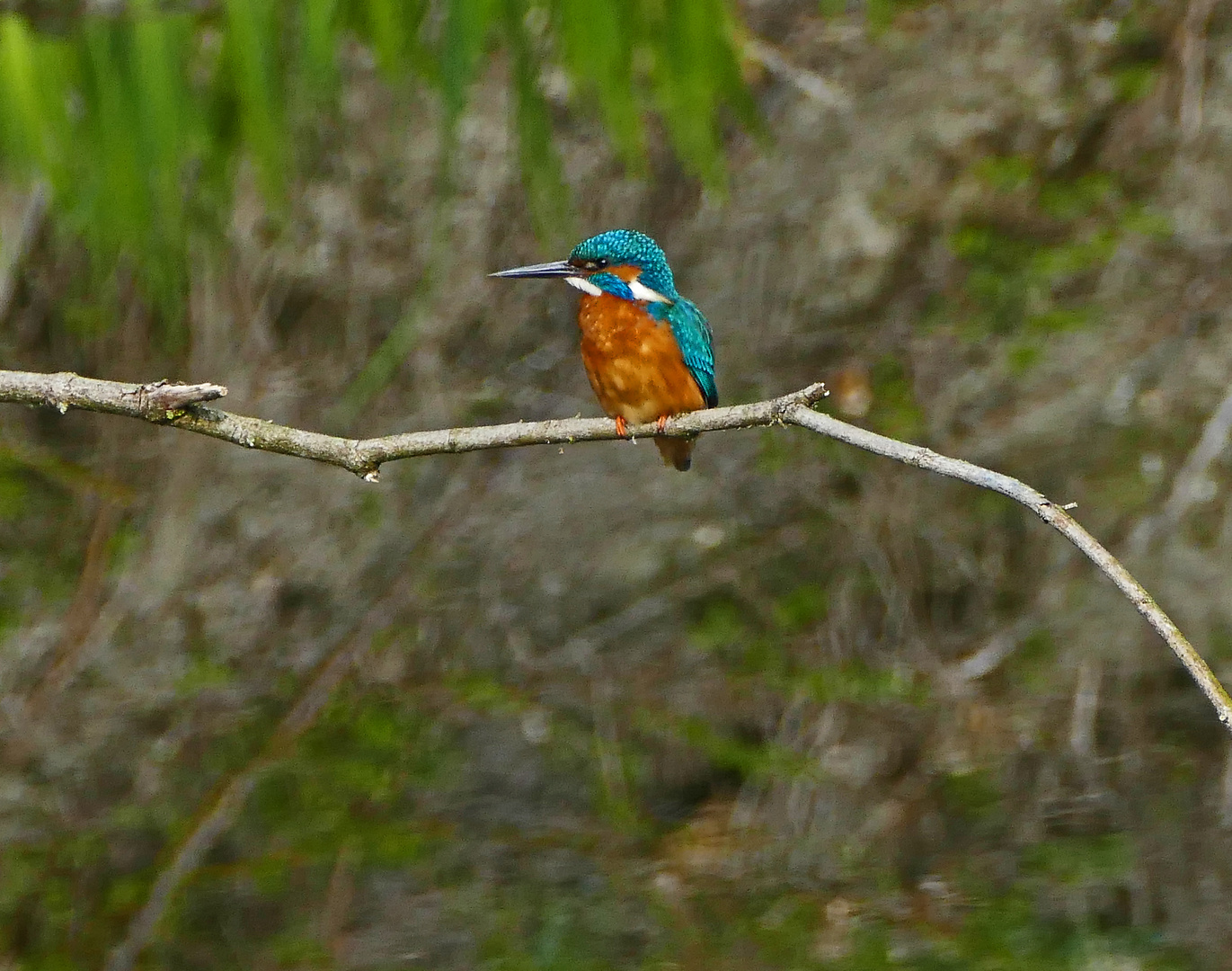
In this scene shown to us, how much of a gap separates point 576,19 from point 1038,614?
3.18 m

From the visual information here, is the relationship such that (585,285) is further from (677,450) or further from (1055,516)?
(1055,516)

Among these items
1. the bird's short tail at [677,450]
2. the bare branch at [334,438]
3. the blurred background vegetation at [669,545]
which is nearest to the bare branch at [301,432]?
the bare branch at [334,438]

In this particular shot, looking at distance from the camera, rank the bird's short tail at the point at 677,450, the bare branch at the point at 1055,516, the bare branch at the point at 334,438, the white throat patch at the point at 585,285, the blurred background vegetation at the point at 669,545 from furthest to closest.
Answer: the blurred background vegetation at the point at 669,545 → the bird's short tail at the point at 677,450 → the white throat patch at the point at 585,285 → the bare branch at the point at 334,438 → the bare branch at the point at 1055,516

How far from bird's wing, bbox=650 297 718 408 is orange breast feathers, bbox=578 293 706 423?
0.05 meters

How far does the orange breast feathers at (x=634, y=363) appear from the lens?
300 cm

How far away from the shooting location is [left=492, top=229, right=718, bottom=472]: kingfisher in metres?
3.01

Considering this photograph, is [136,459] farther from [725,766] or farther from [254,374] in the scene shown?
[725,766]

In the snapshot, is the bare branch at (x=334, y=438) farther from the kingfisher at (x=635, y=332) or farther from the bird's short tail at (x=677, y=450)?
the bird's short tail at (x=677, y=450)

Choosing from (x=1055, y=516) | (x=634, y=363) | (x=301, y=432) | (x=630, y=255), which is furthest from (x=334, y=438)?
(x=630, y=255)

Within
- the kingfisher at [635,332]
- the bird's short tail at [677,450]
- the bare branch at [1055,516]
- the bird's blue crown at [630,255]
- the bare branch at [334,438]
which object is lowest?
the bare branch at [1055,516]

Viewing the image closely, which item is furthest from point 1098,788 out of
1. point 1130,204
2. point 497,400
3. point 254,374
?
point 254,374

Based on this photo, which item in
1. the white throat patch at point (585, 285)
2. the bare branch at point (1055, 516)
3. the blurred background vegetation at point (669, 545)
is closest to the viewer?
the bare branch at point (1055, 516)

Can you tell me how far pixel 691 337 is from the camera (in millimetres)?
3258

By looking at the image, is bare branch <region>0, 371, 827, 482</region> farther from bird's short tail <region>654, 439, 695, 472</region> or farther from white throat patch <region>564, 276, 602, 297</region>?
bird's short tail <region>654, 439, 695, 472</region>
